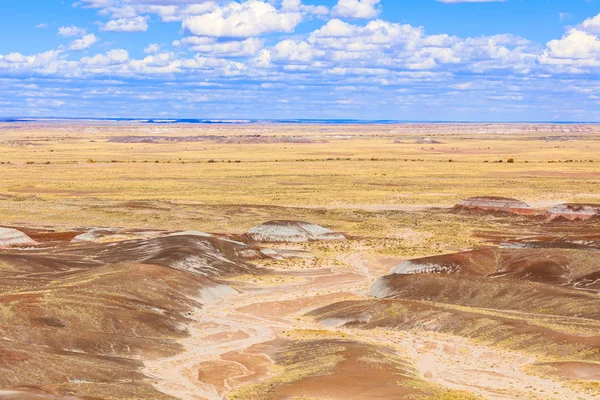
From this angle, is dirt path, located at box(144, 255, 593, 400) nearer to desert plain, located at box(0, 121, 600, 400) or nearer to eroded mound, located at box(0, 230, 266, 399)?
desert plain, located at box(0, 121, 600, 400)

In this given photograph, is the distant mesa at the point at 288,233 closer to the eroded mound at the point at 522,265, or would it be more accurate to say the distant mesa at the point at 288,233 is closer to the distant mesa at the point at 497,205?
the eroded mound at the point at 522,265

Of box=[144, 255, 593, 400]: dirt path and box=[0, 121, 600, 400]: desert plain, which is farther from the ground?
box=[0, 121, 600, 400]: desert plain

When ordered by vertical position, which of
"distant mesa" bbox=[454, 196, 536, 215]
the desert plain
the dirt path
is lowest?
the dirt path

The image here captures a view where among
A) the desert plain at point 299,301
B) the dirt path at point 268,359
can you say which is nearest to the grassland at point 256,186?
the desert plain at point 299,301

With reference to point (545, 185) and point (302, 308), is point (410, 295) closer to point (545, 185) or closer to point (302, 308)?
point (302, 308)

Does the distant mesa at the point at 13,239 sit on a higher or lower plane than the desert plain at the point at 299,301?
higher

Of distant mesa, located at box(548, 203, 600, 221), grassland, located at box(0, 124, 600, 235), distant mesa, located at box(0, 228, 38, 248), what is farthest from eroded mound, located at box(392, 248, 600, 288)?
distant mesa, located at box(0, 228, 38, 248)
